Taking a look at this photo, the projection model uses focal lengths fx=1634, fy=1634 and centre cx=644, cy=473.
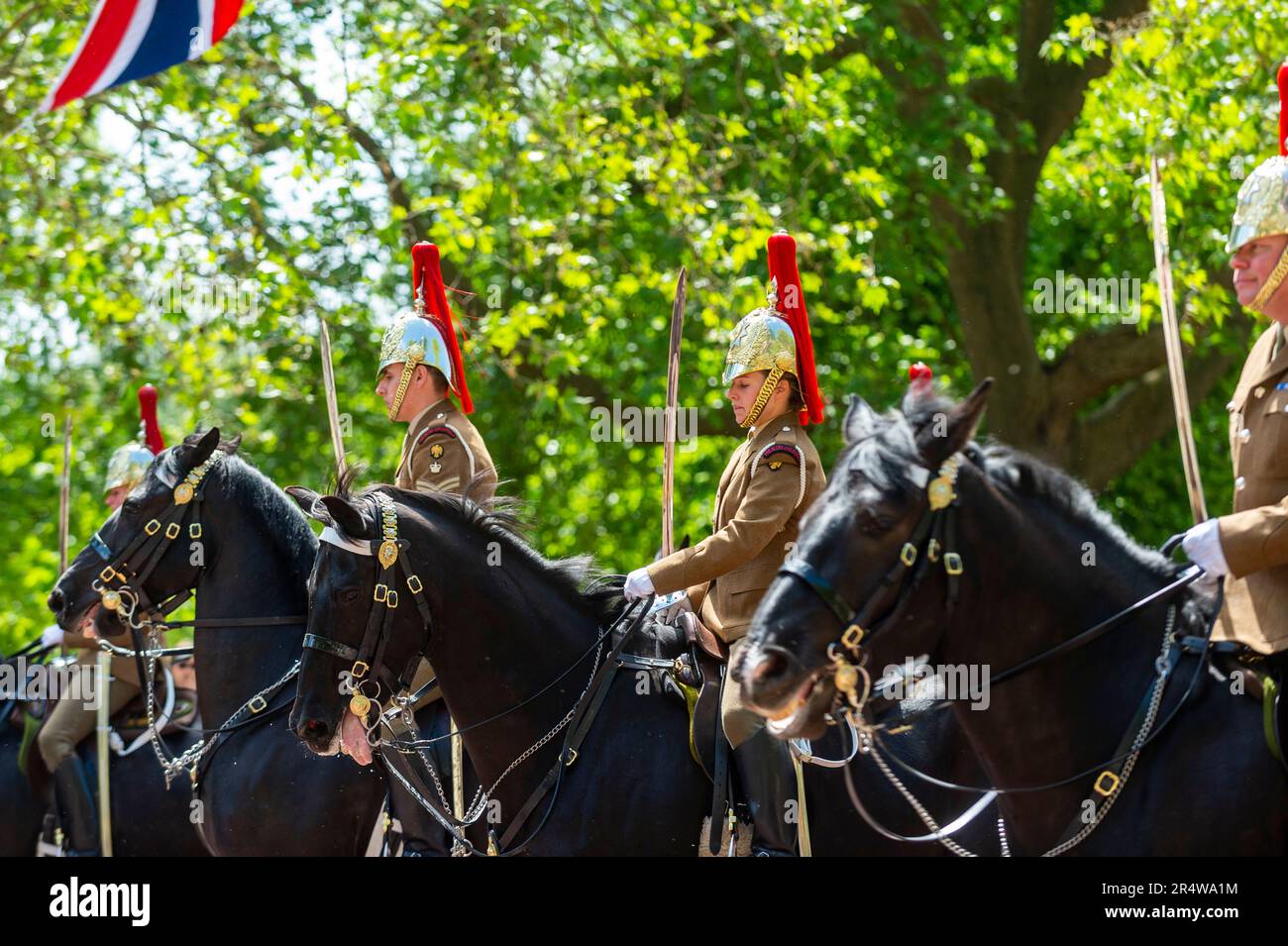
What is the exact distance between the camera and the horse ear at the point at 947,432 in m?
4.07

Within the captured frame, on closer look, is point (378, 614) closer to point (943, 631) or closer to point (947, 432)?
point (943, 631)

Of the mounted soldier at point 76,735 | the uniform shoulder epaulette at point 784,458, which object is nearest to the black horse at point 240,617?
the mounted soldier at point 76,735

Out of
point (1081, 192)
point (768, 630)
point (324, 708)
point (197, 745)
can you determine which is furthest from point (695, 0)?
point (768, 630)

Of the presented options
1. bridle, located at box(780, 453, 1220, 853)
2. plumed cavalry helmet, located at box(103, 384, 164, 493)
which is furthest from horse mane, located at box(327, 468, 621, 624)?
plumed cavalry helmet, located at box(103, 384, 164, 493)

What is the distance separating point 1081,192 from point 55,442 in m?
10.1

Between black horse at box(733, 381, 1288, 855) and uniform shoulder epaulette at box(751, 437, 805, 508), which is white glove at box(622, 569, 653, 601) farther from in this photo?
black horse at box(733, 381, 1288, 855)

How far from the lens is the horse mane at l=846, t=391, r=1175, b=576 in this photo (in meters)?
4.15

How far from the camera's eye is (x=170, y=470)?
7.07 metres

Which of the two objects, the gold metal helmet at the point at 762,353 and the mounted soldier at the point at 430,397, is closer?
the gold metal helmet at the point at 762,353

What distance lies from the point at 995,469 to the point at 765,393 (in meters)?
1.83

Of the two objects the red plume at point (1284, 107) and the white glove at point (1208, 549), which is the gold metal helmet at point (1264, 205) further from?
the white glove at point (1208, 549)

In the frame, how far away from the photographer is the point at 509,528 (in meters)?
5.93

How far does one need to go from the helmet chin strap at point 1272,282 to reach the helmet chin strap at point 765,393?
1.87 m
